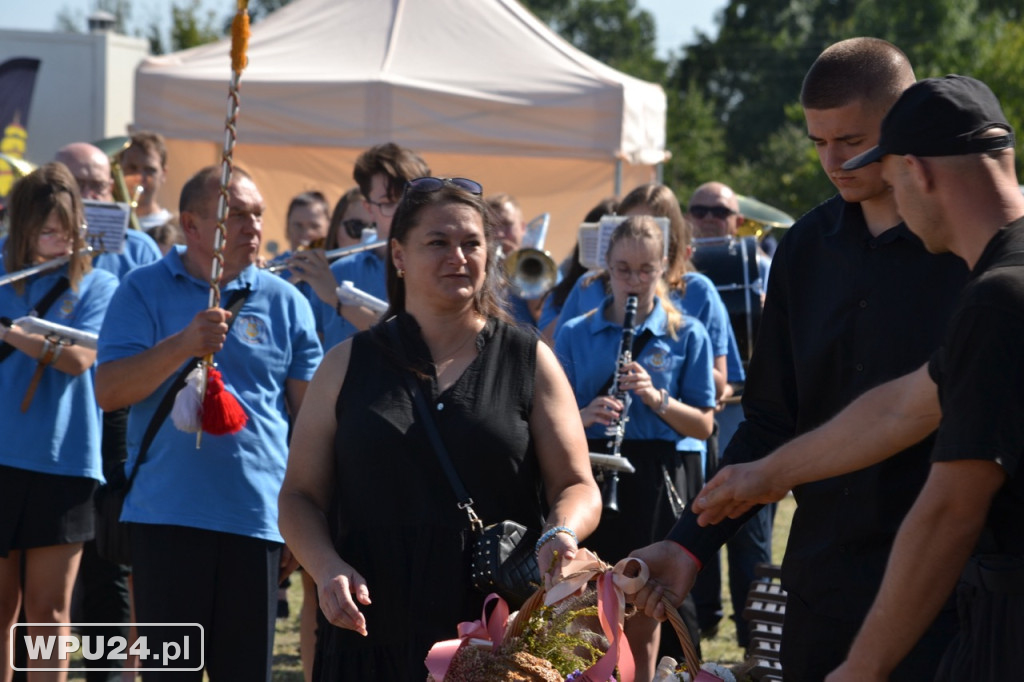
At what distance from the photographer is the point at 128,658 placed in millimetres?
6070

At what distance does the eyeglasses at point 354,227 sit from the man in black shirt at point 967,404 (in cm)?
482

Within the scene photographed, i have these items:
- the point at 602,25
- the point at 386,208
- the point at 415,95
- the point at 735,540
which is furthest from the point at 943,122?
the point at 602,25

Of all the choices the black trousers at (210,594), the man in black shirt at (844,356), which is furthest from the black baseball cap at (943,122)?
the black trousers at (210,594)

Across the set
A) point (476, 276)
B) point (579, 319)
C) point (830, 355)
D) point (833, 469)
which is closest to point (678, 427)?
point (579, 319)

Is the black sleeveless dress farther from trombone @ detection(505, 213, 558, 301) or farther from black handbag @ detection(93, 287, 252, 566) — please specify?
trombone @ detection(505, 213, 558, 301)

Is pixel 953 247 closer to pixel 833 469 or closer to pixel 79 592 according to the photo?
pixel 833 469

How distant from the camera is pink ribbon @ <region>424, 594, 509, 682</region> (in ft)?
9.07

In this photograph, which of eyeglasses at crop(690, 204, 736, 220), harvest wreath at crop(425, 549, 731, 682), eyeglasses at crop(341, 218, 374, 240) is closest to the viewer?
harvest wreath at crop(425, 549, 731, 682)

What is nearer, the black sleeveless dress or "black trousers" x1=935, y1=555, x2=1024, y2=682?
"black trousers" x1=935, y1=555, x2=1024, y2=682

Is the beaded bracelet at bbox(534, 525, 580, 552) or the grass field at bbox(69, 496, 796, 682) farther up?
the beaded bracelet at bbox(534, 525, 580, 552)

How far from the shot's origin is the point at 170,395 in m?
4.68

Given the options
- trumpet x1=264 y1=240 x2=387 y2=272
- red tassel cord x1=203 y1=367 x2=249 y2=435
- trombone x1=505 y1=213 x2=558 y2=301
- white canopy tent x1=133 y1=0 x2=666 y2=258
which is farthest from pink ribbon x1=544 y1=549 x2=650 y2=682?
white canopy tent x1=133 y1=0 x2=666 y2=258

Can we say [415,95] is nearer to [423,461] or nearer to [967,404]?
[423,461]

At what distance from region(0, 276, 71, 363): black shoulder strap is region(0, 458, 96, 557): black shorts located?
18.3 inches
